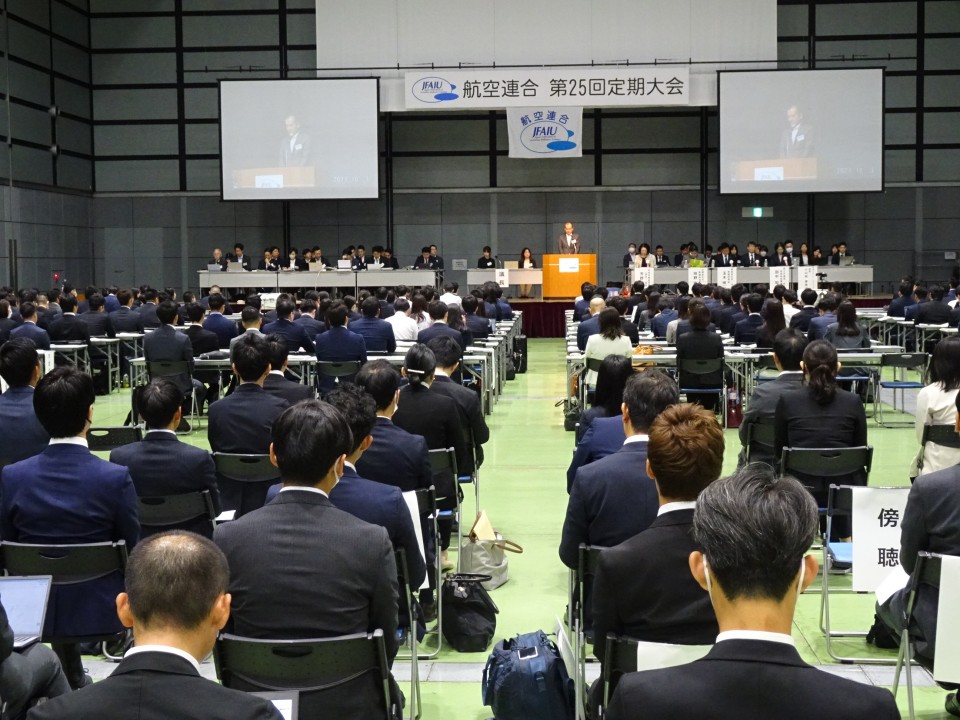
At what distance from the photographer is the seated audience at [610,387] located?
5309 mm

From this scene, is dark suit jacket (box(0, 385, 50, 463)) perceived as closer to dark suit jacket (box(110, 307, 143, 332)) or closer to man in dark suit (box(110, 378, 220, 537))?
man in dark suit (box(110, 378, 220, 537))

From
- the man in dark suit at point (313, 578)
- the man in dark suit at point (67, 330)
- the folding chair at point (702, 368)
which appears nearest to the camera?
the man in dark suit at point (313, 578)

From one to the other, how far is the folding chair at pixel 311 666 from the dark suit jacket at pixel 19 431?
2980mm

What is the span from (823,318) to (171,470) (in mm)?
8187

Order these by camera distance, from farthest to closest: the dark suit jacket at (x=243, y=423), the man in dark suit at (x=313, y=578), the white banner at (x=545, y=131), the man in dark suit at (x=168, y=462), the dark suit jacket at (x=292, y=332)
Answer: the white banner at (x=545, y=131) → the dark suit jacket at (x=292, y=332) → the dark suit jacket at (x=243, y=423) → the man in dark suit at (x=168, y=462) → the man in dark suit at (x=313, y=578)

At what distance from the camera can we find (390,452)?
15.4 ft

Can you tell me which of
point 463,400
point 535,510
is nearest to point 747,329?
point 535,510

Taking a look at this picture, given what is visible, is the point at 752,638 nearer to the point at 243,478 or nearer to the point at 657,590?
the point at 657,590

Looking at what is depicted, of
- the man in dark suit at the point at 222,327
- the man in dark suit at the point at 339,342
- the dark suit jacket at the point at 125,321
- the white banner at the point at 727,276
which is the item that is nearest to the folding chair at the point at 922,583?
the man in dark suit at the point at 339,342

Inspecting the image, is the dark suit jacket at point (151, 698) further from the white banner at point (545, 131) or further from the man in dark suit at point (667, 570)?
the white banner at point (545, 131)

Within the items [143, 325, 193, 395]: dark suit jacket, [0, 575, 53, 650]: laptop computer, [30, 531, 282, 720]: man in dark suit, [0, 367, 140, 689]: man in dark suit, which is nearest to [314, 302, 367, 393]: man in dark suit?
[143, 325, 193, 395]: dark suit jacket

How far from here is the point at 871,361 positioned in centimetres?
1011

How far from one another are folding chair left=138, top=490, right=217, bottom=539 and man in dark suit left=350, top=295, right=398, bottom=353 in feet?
20.3

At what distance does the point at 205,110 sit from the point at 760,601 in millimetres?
24615
